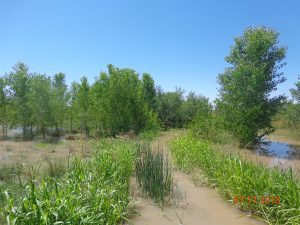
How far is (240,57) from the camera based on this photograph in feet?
53.3

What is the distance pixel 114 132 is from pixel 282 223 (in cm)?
1674

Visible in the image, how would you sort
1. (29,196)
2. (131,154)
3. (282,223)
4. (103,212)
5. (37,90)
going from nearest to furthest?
(29,196)
(103,212)
(282,223)
(131,154)
(37,90)

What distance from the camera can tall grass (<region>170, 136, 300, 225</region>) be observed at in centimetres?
471

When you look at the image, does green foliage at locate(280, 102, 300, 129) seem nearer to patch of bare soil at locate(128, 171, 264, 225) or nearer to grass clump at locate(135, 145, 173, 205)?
patch of bare soil at locate(128, 171, 264, 225)

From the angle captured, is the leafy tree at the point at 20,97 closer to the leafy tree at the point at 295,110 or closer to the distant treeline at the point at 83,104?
the distant treeline at the point at 83,104

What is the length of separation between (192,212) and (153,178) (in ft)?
3.18

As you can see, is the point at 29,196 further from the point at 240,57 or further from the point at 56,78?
the point at 56,78

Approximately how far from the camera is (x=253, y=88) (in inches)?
595

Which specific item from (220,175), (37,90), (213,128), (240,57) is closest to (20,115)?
(37,90)

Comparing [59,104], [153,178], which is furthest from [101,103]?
[153,178]

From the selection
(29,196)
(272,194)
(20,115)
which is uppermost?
(20,115)

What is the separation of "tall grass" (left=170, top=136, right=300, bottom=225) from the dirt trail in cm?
23

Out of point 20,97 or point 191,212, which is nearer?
point 191,212

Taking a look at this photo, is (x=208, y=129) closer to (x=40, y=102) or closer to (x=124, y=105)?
(x=124, y=105)
